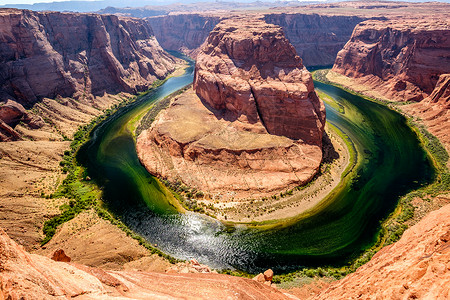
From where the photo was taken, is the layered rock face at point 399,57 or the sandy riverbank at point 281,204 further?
the layered rock face at point 399,57

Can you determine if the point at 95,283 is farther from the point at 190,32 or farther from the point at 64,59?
the point at 190,32

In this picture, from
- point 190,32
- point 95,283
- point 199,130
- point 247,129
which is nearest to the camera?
point 95,283

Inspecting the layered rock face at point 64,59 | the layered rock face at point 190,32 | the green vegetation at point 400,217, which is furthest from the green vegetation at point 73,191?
the layered rock face at point 190,32

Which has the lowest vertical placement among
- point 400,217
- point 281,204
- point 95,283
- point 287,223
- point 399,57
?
point 287,223

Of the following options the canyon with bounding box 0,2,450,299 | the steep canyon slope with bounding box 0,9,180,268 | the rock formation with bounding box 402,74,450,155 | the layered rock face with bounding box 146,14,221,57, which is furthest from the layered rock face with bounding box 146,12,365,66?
the steep canyon slope with bounding box 0,9,180,268

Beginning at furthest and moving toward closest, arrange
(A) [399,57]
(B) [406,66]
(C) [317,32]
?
Answer: (C) [317,32] → (A) [399,57] → (B) [406,66]

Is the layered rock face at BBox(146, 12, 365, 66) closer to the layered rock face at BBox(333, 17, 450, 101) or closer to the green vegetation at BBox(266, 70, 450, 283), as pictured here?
the layered rock face at BBox(333, 17, 450, 101)

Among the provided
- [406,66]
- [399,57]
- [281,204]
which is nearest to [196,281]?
[281,204]

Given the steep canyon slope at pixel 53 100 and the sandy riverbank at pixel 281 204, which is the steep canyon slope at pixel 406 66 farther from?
the steep canyon slope at pixel 53 100
